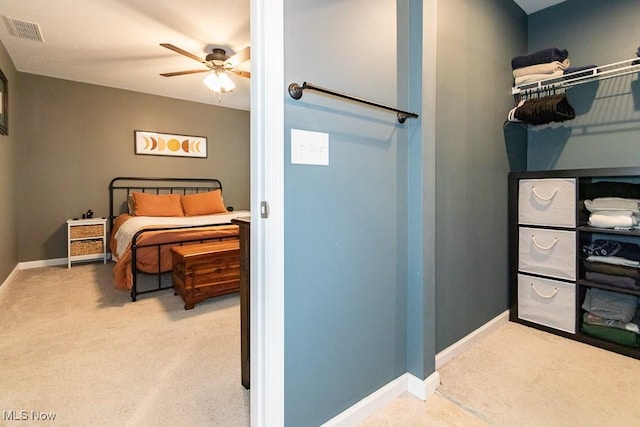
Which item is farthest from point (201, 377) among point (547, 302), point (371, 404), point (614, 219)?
point (614, 219)

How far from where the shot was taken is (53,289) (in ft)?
10.3

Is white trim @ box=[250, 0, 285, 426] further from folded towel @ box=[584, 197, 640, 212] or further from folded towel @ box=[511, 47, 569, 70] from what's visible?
folded towel @ box=[584, 197, 640, 212]

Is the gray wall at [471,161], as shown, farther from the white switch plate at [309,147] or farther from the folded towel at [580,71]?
the white switch plate at [309,147]

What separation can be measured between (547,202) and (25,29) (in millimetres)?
4717

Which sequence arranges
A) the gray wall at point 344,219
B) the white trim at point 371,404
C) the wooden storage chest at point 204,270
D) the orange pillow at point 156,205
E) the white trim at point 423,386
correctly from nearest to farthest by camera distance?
the gray wall at point 344,219
the white trim at point 371,404
the white trim at point 423,386
the wooden storage chest at point 204,270
the orange pillow at point 156,205

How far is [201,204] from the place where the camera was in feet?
15.2

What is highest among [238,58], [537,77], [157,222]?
[238,58]

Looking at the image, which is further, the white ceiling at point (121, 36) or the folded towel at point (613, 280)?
the white ceiling at point (121, 36)

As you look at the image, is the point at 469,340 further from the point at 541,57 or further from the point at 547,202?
the point at 541,57

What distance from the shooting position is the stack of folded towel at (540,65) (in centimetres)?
212

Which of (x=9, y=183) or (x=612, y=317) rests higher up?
(x=9, y=183)

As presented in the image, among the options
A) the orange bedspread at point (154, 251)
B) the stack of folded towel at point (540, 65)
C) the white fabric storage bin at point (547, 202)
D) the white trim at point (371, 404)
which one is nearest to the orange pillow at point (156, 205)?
the orange bedspread at point (154, 251)

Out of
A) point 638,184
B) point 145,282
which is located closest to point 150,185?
point 145,282

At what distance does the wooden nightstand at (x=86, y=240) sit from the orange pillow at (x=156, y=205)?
1.77 ft
